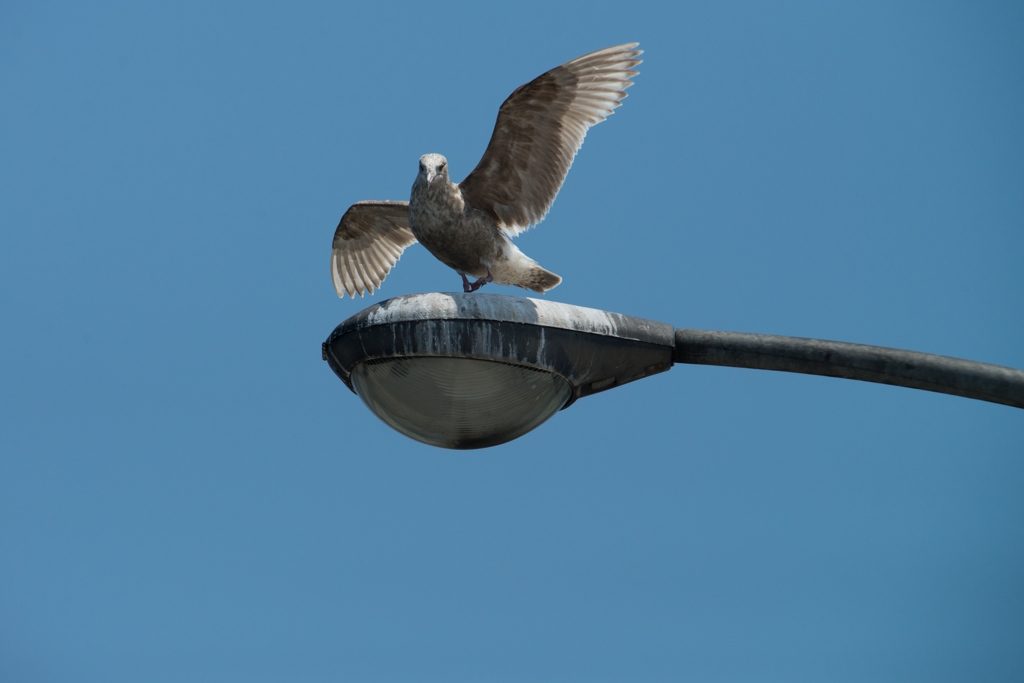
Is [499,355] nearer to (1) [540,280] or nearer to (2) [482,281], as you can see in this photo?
(2) [482,281]

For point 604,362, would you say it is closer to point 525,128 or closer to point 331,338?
point 331,338

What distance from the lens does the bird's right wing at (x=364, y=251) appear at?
9.34 metres

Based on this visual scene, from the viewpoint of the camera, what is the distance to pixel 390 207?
29.2ft

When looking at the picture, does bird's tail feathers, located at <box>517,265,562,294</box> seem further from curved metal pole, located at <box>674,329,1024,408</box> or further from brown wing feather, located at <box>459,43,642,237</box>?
curved metal pole, located at <box>674,329,1024,408</box>

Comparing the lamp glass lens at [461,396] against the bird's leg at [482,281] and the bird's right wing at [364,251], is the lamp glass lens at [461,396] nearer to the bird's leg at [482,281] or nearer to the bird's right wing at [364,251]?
the bird's leg at [482,281]

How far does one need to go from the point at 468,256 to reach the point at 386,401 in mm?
3253

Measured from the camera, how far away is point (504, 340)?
3.63 metres

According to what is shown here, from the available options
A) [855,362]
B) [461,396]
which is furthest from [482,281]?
[855,362]

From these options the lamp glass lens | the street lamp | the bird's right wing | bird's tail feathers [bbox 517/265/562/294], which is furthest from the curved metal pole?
the bird's right wing

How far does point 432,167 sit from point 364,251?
3.06 m

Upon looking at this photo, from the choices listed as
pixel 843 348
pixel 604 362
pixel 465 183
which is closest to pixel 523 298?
pixel 604 362

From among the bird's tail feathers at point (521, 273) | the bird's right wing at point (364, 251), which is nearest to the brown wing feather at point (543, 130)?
the bird's tail feathers at point (521, 273)

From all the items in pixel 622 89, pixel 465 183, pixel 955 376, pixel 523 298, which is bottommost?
pixel 955 376

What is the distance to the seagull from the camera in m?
6.81
